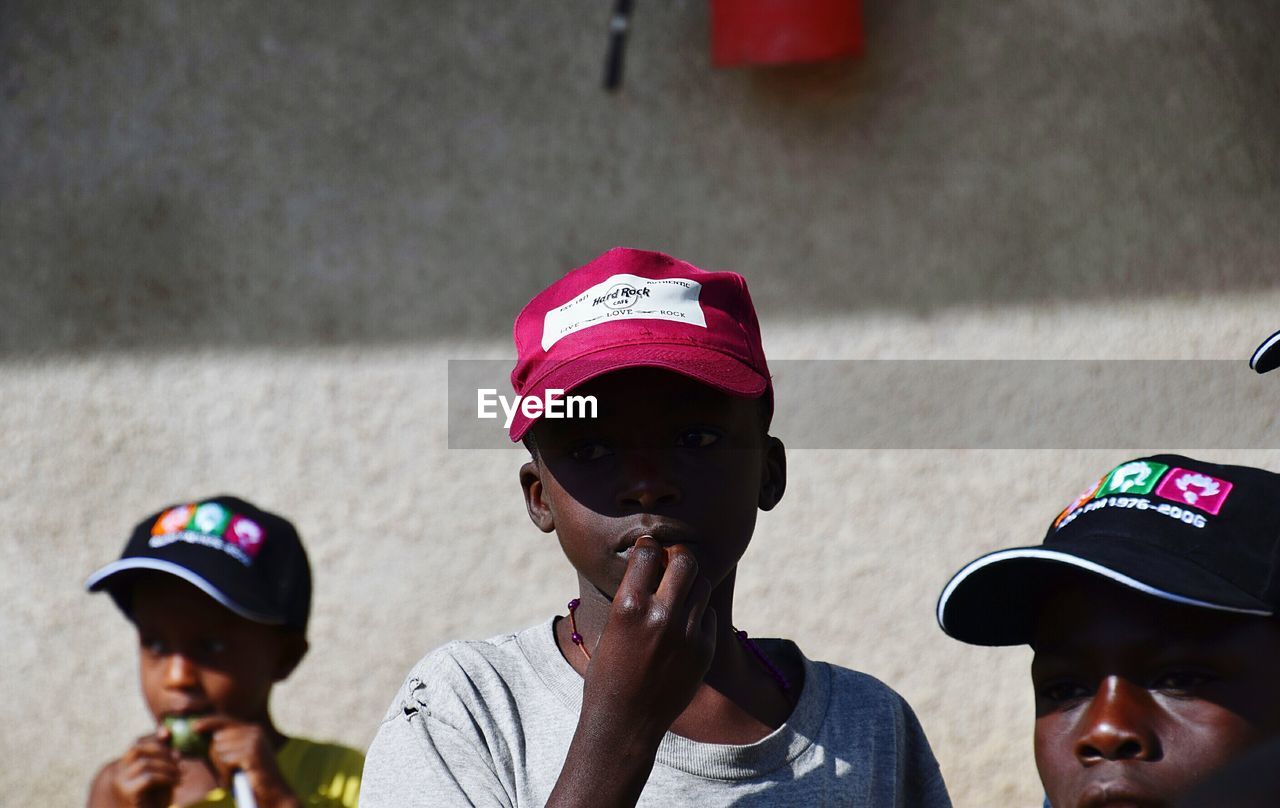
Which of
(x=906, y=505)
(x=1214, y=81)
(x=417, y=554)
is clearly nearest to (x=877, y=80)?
(x=1214, y=81)

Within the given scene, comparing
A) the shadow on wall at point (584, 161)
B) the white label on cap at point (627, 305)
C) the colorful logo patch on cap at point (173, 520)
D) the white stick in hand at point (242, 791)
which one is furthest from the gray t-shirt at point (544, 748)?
the shadow on wall at point (584, 161)

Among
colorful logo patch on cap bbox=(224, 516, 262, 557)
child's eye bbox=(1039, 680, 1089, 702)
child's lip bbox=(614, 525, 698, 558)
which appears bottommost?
child's eye bbox=(1039, 680, 1089, 702)

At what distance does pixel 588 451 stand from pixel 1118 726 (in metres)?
0.69

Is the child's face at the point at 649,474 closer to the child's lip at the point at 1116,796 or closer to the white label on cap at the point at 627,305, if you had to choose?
the white label on cap at the point at 627,305

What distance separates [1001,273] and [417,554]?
5.82ft

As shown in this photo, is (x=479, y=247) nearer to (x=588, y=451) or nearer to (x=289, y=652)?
(x=289, y=652)

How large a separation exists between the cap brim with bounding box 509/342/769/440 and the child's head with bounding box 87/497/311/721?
4.06ft

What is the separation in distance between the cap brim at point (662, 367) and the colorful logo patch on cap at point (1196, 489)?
0.56 metres

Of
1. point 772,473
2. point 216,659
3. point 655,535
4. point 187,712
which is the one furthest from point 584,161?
point 655,535

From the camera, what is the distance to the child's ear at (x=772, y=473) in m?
1.85

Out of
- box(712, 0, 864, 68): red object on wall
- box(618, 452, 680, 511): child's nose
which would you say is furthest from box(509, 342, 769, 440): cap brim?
box(712, 0, 864, 68): red object on wall

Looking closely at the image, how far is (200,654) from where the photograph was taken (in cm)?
272

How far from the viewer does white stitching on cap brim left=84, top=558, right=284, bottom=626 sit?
267cm

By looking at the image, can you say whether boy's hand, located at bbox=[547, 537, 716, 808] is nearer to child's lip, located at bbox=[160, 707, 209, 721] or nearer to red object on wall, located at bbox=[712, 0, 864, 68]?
child's lip, located at bbox=[160, 707, 209, 721]
